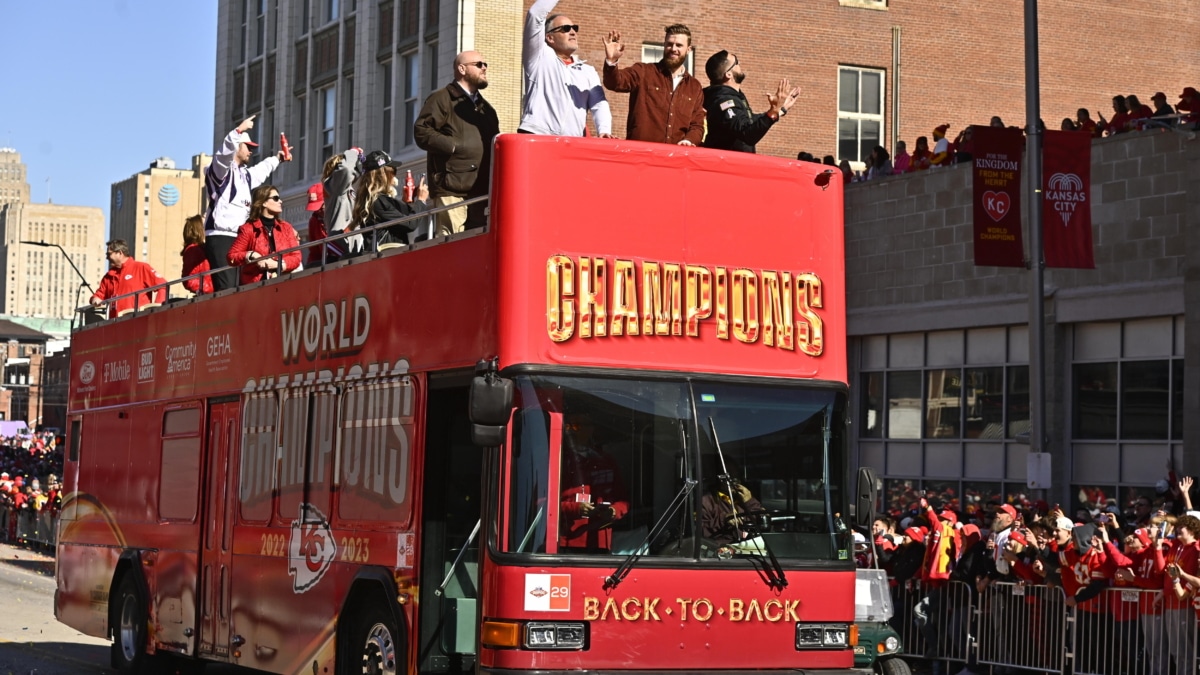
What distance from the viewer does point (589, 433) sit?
9.98 m

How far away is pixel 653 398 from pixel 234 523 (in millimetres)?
5006

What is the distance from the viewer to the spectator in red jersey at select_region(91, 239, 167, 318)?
57.9 ft

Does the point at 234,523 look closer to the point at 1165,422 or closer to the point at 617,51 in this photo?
the point at 617,51

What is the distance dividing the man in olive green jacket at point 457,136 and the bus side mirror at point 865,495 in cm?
313

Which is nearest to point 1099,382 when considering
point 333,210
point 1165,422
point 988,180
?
point 1165,422

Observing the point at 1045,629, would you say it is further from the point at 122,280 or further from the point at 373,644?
the point at 122,280

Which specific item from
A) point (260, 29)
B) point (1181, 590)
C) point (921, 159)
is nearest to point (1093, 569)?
point (1181, 590)

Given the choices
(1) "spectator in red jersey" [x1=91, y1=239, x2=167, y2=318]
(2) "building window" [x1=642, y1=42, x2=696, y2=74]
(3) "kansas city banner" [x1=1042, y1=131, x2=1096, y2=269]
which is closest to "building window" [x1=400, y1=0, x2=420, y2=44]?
(2) "building window" [x1=642, y1=42, x2=696, y2=74]

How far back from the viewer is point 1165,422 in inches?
1006

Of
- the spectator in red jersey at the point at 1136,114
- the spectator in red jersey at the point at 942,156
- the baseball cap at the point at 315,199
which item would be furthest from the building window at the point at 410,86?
the baseball cap at the point at 315,199

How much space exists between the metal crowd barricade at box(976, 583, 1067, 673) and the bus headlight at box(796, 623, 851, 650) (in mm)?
7042

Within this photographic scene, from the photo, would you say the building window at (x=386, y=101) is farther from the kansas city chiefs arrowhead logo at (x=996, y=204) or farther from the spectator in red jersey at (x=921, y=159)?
the kansas city chiefs arrowhead logo at (x=996, y=204)

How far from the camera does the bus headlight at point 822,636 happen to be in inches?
413

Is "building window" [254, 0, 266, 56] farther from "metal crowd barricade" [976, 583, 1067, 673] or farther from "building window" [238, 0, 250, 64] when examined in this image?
"metal crowd barricade" [976, 583, 1067, 673]
